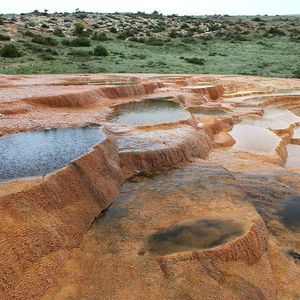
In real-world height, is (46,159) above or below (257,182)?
above

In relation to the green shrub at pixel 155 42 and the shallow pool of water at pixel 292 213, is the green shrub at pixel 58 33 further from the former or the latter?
the shallow pool of water at pixel 292 213

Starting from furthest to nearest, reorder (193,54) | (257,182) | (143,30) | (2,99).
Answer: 1. (143,30)
2. (193,54)
3. (2,99)
4. (257,182)

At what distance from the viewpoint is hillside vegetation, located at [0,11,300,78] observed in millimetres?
20656

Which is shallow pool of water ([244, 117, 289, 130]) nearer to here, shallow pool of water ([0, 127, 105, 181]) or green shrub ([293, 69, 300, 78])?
shallow pool of water ([0, 127, 105, 181])

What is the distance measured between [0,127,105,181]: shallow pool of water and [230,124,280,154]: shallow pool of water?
319 cm

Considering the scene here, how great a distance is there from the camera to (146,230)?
4715 mm

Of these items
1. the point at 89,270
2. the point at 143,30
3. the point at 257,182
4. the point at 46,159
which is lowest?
the point at 143,30

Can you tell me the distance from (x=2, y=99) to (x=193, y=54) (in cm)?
1829

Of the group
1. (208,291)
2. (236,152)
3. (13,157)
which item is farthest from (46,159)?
(236,152)

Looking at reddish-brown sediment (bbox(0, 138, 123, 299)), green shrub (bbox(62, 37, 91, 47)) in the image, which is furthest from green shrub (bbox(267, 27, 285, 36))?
reddish-brown sediment (bbox(0, 138, 123, 299))

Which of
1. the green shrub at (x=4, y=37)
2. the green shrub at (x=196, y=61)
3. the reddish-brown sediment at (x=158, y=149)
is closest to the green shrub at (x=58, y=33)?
the green shrub at (x=4, y=37)

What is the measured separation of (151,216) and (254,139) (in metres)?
4.92

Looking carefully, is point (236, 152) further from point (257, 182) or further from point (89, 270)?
point (89, 270)

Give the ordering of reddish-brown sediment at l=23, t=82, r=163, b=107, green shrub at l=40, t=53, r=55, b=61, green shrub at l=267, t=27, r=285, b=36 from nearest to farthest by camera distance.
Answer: reddish-brown sediment at l=23, t=82, r=163, b=107 < green shrub at l=40, t=53, r=55, b=61 < green shrub at l=267, t=27, r=285, b=36
